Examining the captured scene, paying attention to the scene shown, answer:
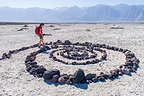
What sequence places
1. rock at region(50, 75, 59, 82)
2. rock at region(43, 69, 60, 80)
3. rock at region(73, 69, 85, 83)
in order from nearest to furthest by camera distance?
1. rock at region(73, 69, 85, 83)
2. rock at region(50, 75, 59, 82)
3. rock at region(43, 69, 60, 80)

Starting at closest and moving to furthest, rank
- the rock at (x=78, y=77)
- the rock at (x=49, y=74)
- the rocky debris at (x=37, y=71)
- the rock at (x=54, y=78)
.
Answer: the rock at (x=78, y=77) → the rock at (x=54, y=78) → the rock at (x=49, y=74) → the rocky debris at (x=37, y=71)

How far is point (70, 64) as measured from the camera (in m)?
14.1

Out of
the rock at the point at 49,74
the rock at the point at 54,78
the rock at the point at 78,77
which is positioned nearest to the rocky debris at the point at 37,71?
the rock at the point at 49,74

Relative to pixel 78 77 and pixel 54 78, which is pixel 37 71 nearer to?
pixel 54 78

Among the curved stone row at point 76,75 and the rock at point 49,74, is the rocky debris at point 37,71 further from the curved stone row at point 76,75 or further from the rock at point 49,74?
the rock at point 49,74

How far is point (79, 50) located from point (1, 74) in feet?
27.8

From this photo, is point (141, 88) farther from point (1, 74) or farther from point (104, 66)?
point (1, 74)

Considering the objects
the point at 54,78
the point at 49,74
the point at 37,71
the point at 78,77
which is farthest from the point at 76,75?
the point at 37,71

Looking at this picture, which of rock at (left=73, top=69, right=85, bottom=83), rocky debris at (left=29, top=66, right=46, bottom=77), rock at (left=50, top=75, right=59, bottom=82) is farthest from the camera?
rocky debris at (left=29, top=66, right=46, bottom=77)

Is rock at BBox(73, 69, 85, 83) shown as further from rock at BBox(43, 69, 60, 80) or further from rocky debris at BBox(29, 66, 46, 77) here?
rocky debris at BBox(29, 66, 46, 77)

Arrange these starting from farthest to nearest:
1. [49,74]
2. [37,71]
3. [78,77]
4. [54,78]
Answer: [37,71] < [49,74] < [54,78] < [78,77]

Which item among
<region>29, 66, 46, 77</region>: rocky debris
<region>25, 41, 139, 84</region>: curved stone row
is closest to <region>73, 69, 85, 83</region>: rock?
<region>25, 41, 139, 84</region>: curved stone row

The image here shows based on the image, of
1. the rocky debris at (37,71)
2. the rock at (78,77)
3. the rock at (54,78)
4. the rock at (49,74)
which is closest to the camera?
the rock at (78,77)

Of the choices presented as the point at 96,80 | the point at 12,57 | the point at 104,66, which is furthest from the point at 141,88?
the point at 12,57
